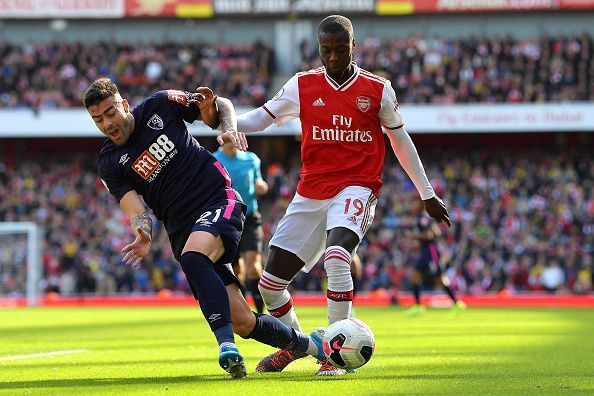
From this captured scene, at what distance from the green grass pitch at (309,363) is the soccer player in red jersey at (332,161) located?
0.68 meters

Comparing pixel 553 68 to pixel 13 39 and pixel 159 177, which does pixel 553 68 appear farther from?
pixel 159 177

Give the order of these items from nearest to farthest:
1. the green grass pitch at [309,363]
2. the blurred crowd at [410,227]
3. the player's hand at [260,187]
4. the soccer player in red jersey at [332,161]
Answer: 1. the green grass pitch at [309,363]
2. the soccer player in red jersey at [332,161]
3. the player's hand at [260,187]
4. the blurred crowd at [410,227]

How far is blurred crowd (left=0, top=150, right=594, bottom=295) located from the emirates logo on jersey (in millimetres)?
20678

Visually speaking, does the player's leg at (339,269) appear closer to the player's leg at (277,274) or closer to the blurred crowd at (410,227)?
the player's leg at (277,274)

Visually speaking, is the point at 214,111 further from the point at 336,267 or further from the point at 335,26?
the point at 336,267

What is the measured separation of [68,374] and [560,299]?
68.4 ft

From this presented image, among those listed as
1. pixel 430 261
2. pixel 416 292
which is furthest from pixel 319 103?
pixel 416 292

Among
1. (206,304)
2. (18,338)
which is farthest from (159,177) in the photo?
(18,338)

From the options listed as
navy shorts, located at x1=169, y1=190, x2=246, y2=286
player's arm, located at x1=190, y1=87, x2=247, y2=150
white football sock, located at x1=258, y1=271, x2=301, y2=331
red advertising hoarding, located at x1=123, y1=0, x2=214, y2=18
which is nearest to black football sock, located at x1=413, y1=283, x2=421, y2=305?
white football sock, located at x1=258, y1=271, x2=301, y2=331

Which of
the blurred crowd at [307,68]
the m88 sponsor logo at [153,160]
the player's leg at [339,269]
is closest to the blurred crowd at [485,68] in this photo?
the blurred crowd at [307,68]

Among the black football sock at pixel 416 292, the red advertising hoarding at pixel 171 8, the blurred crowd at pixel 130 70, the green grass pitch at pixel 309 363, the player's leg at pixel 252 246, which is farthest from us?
the red advertising hoarding at pixel 171 8

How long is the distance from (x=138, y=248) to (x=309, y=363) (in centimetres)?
224

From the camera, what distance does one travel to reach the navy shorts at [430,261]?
19.7 metres

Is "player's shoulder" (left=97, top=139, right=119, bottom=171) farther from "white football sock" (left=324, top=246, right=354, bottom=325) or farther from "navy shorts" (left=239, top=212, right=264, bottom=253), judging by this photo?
"navy shorts" (left=239, top=212, right=264, bottom=253)
